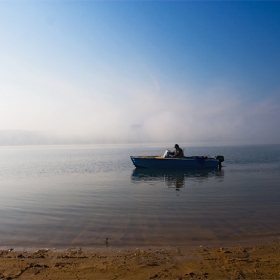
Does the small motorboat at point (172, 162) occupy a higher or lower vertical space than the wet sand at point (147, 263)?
higher

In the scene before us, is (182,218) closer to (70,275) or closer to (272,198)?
(70,275)

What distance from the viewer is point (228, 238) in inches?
360

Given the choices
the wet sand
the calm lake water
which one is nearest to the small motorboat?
the calm lake water

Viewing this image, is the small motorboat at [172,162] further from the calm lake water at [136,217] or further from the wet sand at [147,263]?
the wet sand at [147,263]

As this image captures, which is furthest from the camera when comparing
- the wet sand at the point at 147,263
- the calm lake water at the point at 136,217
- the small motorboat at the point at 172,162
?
the small motorboat at the point at 172,162

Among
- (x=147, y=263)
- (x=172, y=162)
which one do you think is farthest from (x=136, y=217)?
(x=172, y=162)

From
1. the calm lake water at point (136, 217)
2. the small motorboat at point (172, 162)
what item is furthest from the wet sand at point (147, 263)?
the small motorboat at point (172, 162)

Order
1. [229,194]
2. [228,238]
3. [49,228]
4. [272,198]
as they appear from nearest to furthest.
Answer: [228,238] < [49,228] < [272,198] < [229,194]

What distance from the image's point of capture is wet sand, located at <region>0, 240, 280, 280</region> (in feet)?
19.6

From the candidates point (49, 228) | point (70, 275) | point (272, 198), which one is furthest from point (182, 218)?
point (272, 198)

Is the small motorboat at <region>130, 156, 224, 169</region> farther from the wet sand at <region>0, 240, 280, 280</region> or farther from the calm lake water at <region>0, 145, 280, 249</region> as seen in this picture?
the wet sand at <region>0, 240, 280, 280</region>

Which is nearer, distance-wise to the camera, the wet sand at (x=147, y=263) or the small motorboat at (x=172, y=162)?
the wet sand at (x=147, y=263)

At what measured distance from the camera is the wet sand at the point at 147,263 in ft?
19.6

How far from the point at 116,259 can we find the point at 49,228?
15.1 ft
